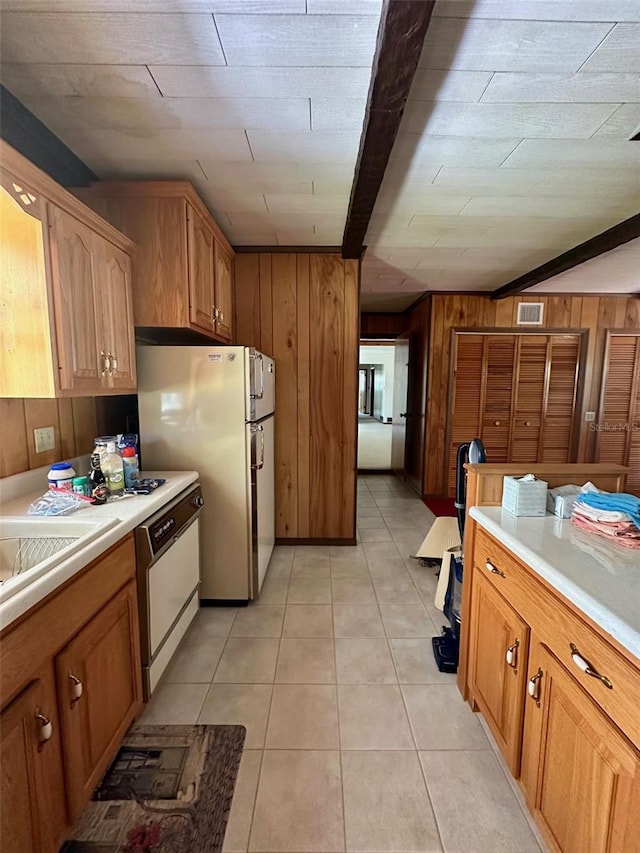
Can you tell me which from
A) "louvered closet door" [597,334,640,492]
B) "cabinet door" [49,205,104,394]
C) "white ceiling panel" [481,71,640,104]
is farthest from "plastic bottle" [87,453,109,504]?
"louvered closet door" [597,334,640,492]

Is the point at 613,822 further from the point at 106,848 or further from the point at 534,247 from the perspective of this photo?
the point at 534,247

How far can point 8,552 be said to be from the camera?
50.6 inches

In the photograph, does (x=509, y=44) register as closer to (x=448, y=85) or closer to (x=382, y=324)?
(x=448, y=85)

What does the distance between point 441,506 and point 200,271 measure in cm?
351

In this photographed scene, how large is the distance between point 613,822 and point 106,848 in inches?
54.0

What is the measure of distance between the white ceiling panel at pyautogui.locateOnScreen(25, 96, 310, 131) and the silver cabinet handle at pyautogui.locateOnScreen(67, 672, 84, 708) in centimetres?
196

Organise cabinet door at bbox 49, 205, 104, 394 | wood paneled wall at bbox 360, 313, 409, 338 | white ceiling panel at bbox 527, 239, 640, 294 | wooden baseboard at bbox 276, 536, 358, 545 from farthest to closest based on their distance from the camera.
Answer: wood paneled wall at bbox 360, 313, 409, 338 < wooden baseboard at bbox 276, 536, 358, 545 < white ceiling panel at bbox 527, 239, 640, 294 < cabinet door at bbox 49, 205, 104, 394

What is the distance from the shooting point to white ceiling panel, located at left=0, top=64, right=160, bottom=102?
1260 mm

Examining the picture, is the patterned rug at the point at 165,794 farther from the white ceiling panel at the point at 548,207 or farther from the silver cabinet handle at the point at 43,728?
the white ceiling panel at the point at 548,207

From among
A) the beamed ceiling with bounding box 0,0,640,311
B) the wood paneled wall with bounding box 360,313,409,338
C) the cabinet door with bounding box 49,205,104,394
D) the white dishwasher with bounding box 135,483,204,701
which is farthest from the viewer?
the wood paneled wall with bounding box 360,313,409,338

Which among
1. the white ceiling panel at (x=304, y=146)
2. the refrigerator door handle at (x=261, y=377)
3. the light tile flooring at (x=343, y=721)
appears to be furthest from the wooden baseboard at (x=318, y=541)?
the white ceiling panel at (x=304, y=146)

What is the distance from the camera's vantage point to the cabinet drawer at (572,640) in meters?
0.76

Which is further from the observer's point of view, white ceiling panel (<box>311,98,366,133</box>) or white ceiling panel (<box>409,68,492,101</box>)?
white ceiling panel (<box>311,98,366,133</box>)

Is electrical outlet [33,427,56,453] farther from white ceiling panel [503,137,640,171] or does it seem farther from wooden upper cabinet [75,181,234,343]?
white ceiling panel [503,137,640,171]
